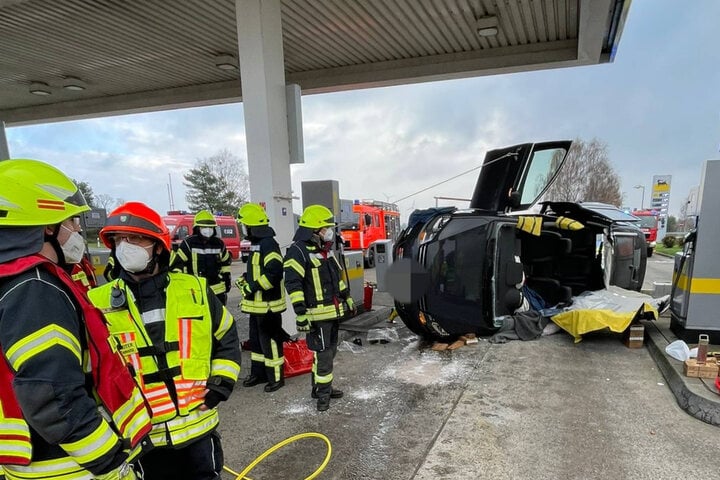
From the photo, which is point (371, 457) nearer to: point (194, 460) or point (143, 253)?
point (194, 460)

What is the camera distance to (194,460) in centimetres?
186

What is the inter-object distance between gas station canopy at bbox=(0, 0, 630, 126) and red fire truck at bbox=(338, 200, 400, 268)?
6.14 metres

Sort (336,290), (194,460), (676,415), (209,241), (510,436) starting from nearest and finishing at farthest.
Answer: (194,460) < (510,436) < (676,415) < (336,290) < (209,241)

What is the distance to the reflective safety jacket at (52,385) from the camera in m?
1.12

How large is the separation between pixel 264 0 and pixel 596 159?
29.4 meters

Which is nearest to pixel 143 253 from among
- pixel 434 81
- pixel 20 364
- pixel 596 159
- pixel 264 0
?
pixel 20 364

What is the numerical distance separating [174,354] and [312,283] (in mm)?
2174

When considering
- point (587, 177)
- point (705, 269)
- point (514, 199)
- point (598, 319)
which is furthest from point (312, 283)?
point (587, 177)

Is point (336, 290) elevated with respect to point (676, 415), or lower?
elevated

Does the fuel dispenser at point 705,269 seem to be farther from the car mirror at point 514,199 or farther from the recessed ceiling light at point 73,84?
the recessed ceiling light at point 73,84

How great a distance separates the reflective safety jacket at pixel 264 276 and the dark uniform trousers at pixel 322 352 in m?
0.63

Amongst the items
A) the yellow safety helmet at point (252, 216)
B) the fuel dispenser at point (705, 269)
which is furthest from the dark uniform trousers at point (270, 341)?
the fuel dispenser at point (705, 269)

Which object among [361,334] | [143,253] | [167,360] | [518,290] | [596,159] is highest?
[596,159]

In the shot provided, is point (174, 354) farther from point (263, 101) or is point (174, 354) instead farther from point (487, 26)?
point (487, 26)
